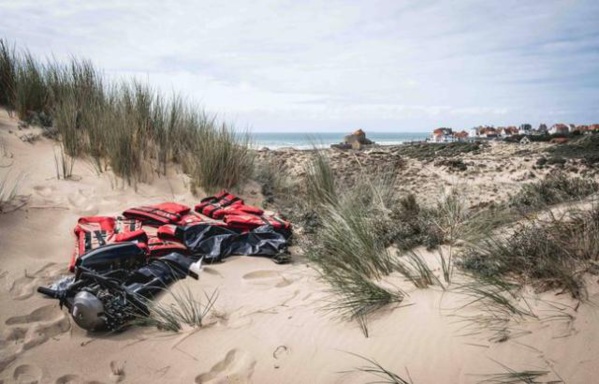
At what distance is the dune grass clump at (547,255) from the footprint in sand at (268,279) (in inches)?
60.1

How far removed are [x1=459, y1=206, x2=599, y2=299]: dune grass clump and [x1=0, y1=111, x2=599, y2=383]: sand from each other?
119mm

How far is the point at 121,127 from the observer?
5.63 metres

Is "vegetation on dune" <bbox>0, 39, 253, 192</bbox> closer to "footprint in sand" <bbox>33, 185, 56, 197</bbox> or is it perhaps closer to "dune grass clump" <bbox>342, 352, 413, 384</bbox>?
"footprint in sand" <bbox>33, 185, 56, 197</bbox>

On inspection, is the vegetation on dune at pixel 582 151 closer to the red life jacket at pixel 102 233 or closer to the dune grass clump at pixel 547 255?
the dune grass clump at pixel 547 255

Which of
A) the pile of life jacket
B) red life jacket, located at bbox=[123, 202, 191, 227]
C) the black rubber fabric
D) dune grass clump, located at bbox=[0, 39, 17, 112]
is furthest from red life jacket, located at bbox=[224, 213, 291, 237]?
dune grass clump, located at bbox=[0, 39, 17, 112]

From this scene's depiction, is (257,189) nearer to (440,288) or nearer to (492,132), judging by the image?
(440,288)

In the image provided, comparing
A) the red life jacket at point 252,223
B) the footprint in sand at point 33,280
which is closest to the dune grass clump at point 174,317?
the footprint in sand at point 33,280

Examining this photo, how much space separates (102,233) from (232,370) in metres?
2.49

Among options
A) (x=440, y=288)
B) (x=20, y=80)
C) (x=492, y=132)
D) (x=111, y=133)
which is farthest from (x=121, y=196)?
(x=492, y=132)

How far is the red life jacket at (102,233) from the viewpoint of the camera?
3680 mm

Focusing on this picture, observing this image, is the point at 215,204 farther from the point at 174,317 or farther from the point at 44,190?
the point at 174,317

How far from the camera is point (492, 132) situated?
994 inches

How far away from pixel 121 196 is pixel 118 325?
9.85ft

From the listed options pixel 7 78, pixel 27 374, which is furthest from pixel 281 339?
pixel 7 78
